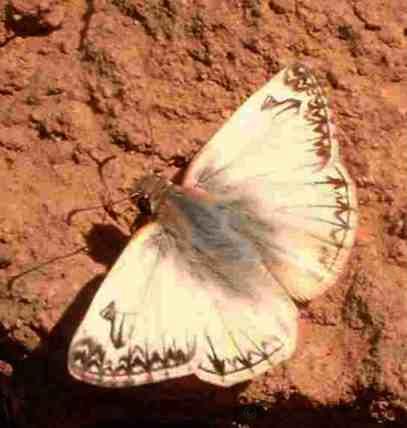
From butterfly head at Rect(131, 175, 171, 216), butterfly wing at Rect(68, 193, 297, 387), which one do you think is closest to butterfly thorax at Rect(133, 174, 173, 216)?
butterfly head at Rect(131, 175, 171, 216)

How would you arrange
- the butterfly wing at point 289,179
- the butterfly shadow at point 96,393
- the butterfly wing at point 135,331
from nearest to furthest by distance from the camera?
the butterfly wing at point 135,331 → the butterfly wing at point 289,179 → the butterfly shadow at point 96,393

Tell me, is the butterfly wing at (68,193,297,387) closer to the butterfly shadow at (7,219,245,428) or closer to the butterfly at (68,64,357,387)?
the butterfly at (68,64,357,387)

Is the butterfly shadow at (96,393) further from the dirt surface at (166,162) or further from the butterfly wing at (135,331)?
the butterfly wing at (135,331)

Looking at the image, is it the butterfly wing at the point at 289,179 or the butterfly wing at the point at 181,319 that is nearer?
the butterfly wing at the point at 181,319

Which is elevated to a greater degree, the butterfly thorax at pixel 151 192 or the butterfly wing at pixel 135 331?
the butterfly thorax at pixel 151 192

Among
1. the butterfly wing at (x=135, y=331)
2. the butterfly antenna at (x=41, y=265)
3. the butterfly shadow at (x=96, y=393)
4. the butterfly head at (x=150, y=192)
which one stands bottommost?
the butterfly shadow at (x=96, y=393)

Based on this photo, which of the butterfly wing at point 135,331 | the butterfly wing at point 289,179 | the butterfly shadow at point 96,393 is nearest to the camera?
the butterfly wing at point 135,331

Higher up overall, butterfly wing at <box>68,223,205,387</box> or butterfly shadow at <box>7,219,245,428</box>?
butterfly wing at <box>68,223,205,387</box>

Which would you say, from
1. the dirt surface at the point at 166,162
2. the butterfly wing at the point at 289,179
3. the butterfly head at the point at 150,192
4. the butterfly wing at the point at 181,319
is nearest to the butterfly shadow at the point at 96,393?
the dirt surface at the point at 166,162

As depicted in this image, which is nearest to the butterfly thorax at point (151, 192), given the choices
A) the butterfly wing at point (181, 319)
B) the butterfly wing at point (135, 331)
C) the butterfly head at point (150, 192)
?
the butterfly head at point (150, 192)
